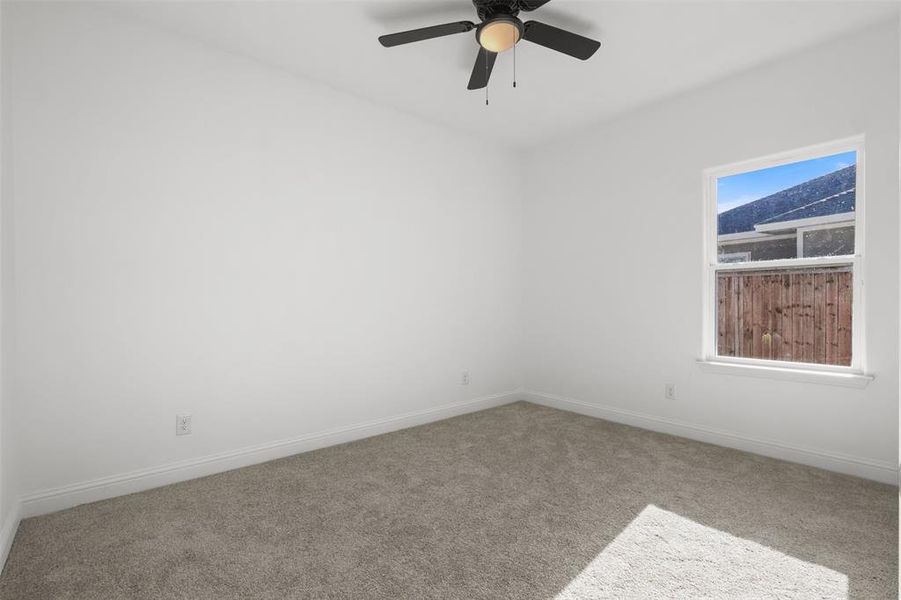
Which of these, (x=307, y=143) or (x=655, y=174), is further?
(x=655, y=174)

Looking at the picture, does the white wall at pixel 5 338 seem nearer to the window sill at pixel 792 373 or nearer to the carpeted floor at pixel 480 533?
the carpeted floor at pixel 480 533

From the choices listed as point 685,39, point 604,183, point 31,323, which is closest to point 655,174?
point 604,183

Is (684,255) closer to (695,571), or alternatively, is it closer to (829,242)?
(829,242)

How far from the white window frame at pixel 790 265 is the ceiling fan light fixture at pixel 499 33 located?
1.89m

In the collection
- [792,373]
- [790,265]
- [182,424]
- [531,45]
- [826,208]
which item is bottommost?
[182,424]

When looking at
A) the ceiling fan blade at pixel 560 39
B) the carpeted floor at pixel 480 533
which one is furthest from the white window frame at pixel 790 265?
the ceiling fan blade at pixel 560 39

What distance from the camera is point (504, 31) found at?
215 centimetres

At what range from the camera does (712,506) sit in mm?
2219

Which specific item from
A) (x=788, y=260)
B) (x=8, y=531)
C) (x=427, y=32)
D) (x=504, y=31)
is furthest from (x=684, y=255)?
(x=8, y=531)

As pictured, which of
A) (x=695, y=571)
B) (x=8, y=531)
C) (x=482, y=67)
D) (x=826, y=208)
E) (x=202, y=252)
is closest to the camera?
(x=695, y=571)

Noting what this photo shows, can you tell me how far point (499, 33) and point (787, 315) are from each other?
8.38 ft

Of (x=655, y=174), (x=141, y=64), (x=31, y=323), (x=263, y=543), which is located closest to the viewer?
(x=263, y=543)

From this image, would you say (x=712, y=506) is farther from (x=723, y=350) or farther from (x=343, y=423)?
(x=343, y=423)

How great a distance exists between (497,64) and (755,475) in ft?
9.73
